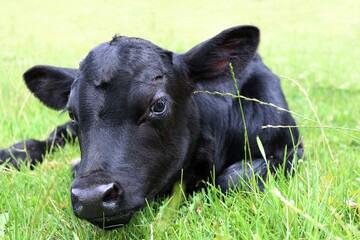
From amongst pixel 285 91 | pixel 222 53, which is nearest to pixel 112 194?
pixel 222 53

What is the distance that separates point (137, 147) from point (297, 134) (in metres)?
2.05

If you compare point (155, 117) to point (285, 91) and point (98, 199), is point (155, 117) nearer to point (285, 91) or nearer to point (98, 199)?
point (98, 199)

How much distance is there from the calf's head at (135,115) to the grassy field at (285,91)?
0.30 meters

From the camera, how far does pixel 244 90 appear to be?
452 cm

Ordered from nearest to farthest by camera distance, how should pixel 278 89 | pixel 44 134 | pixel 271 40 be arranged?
pixel 278 89 < pixel 44 134 < pixel 271 40

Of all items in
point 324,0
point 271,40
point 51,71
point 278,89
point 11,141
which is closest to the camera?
point 51,71

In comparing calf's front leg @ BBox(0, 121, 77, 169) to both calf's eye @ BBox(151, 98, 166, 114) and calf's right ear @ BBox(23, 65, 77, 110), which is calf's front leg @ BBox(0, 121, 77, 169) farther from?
calf's eye @ BBox(151, 98, 166, 114)

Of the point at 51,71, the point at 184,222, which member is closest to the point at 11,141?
the point at 51,71

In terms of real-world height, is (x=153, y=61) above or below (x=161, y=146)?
above

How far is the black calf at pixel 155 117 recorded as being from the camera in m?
3.03

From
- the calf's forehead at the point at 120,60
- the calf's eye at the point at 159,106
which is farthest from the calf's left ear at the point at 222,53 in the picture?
the calf's eye at the point at 159,106

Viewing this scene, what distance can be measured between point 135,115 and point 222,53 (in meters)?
1.04

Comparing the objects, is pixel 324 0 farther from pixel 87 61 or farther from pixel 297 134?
pixel 87 61

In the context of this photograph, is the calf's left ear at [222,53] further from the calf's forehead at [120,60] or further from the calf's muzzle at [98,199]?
the calf's muzzle at [98,199]
